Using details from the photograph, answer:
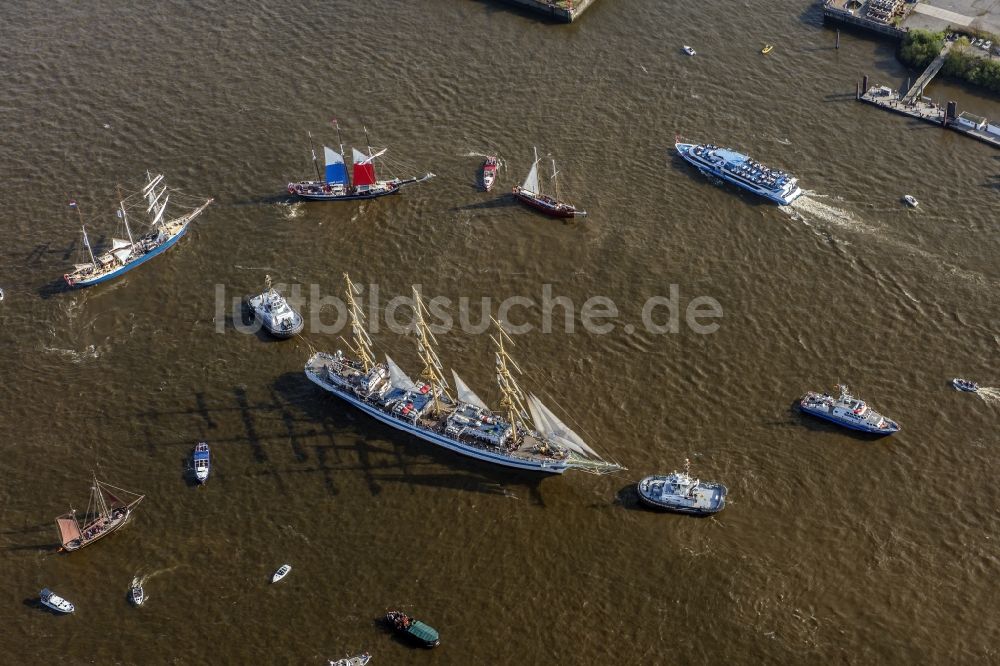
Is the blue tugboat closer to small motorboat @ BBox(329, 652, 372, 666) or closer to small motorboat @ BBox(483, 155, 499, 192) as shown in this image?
small motorboat @ BBox(483, 155, 499, 192)

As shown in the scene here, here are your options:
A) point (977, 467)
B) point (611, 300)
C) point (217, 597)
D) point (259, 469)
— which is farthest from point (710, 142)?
→ point (217, 597)

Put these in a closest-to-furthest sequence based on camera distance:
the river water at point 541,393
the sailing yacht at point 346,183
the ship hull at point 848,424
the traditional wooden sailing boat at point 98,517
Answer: the river water at point 541,393 → the traditional wooden sailing boat at point 98,517 → the ship hull at point 848,424 → the sailing yacht at point 346,183

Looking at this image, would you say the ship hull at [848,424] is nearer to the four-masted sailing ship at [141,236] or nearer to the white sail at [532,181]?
the white sail at [532,181]

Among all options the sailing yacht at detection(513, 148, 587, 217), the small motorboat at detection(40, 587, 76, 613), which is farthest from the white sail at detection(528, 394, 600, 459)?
the small motorboat at detection(40, 587, 76, 613)

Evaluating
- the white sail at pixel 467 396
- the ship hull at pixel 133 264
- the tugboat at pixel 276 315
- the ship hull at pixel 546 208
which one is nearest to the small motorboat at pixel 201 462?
the tugboat at pixel 276 315

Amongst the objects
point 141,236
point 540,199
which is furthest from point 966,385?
point 141,236
